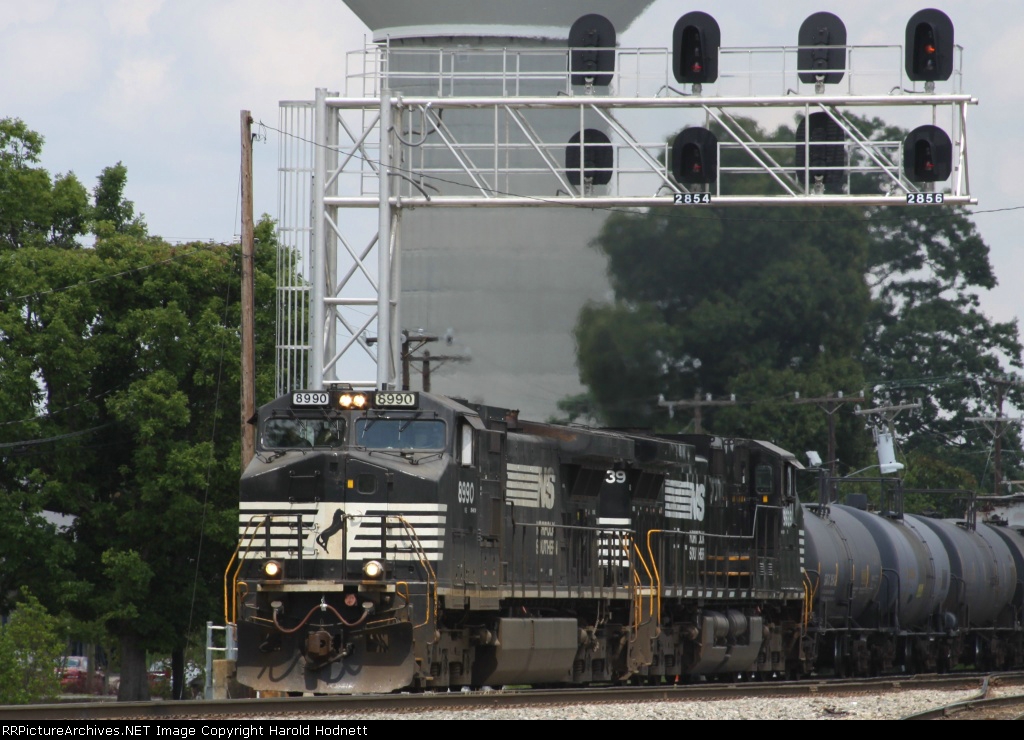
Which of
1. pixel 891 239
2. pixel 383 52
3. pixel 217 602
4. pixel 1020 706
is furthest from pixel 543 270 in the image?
pixel 891 239

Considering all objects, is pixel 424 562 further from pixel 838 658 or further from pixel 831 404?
pixel 831 404

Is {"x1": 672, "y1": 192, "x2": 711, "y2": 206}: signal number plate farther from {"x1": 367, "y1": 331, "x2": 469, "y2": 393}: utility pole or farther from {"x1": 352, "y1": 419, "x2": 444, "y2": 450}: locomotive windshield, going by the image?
{"x1": 367, "y1": 331, "x2": 469, "y2": 393}: utility pole

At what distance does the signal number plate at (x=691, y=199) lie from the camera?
23.4 metres

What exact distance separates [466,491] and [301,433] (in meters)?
2.06

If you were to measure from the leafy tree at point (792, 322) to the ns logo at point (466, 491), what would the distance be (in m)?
14.7

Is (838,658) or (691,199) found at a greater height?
(691,199)

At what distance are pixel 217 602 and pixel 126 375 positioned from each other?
575 cm

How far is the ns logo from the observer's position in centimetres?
1820

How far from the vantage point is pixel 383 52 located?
24.9 meters

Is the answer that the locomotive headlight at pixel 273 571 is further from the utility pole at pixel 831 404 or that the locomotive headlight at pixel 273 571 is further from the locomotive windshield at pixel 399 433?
the utility pole at pixel 831 404

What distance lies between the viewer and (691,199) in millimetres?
23484

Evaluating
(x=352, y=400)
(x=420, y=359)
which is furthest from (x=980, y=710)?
(x=420, y=359)

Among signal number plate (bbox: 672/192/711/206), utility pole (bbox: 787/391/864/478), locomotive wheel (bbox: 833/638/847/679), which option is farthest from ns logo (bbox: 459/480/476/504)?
utility pole (bbox: 787/391/864/478)

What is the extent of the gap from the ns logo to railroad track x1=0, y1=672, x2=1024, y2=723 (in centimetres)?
229
